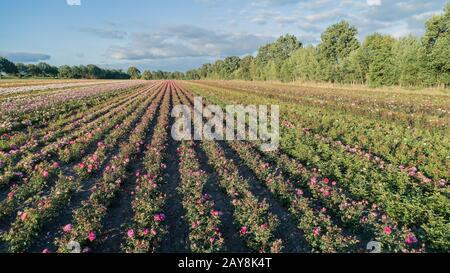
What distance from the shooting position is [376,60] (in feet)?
154

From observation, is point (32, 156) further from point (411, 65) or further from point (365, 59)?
point (365, 59)

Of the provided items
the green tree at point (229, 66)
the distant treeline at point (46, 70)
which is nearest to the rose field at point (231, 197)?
the green tree at point (229, 66)

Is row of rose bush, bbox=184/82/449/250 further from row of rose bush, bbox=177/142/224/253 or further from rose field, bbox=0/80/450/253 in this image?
row of rose bush, bbox=177/142/224/253

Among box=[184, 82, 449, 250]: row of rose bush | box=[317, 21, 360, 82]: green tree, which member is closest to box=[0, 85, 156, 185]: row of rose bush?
box=[184, 82, 449, 250]: row of rose bush

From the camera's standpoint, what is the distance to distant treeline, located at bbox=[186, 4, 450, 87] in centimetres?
3797

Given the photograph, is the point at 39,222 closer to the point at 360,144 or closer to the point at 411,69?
the point at 360,144

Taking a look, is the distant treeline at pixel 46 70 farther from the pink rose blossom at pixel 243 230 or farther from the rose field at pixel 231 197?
the pink rose blossom at pixel 243 230

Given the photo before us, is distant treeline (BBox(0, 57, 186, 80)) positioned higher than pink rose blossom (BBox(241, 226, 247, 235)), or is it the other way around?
distant treeline (BBox(0, 57, 186, 80))

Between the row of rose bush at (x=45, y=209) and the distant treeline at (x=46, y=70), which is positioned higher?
the distant treeline at (x=46, y=70)

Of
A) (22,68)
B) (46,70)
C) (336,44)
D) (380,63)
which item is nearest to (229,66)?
(46,70)

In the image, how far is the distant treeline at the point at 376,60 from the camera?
38.0 metres

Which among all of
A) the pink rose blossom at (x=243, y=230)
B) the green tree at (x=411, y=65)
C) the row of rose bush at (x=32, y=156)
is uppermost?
the green tree at (x=411, y=65)

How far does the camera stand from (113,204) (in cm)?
720
